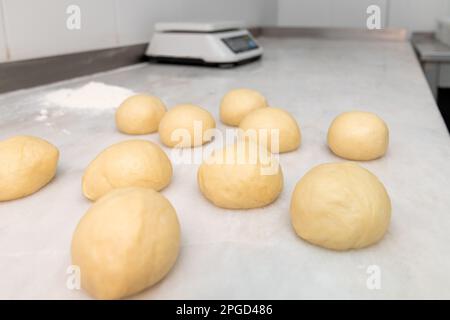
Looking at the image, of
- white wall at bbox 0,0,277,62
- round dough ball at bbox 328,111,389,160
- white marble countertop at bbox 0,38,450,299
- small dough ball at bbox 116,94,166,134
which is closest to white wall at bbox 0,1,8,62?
white wall at bbox 0,0,277,62

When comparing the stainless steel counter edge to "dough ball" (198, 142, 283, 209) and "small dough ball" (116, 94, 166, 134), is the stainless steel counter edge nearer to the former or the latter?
"small dough ball" (116, 94, 166, 134)

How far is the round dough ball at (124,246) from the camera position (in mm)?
563

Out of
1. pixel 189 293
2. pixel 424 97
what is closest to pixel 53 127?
pixel 189 293

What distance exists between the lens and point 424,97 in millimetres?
1679

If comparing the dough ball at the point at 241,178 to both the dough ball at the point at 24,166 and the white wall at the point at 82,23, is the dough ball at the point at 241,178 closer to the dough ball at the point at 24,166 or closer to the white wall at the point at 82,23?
the dough ball at the point at 24,166

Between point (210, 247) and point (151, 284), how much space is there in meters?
0.13

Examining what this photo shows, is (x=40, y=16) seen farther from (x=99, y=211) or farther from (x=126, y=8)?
(x=99, y=211)

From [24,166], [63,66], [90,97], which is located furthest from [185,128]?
[63,66]

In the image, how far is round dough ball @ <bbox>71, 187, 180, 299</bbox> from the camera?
563mm

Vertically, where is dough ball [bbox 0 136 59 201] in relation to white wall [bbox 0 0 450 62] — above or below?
below

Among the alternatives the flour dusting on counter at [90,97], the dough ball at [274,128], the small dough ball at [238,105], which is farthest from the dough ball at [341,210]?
the flour dusting on counter at [90,97]

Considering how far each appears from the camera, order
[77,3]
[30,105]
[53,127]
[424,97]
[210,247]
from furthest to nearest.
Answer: [77,3] < [424,97] < [30,105] < [53,127] < [210,247]

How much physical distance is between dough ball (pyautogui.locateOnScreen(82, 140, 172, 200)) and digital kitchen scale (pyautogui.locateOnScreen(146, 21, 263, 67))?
1523 mm
